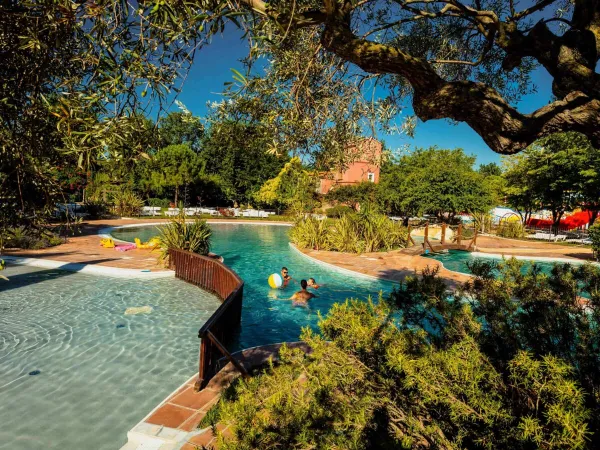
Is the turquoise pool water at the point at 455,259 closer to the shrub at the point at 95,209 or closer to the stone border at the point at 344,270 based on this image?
the stone border at the point at 344,270

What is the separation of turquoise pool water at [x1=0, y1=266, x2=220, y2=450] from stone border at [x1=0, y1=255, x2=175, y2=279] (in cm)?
71

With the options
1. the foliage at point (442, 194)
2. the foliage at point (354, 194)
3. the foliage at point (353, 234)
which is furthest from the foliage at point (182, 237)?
the foliage at point (354, 194)

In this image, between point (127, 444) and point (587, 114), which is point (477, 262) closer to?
point (587, 114)

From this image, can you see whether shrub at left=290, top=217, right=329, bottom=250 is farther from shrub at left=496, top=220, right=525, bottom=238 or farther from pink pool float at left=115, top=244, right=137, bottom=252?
shrub at left=496, top=220, right=525, bottom=238

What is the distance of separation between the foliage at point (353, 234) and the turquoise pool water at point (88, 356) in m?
9.67

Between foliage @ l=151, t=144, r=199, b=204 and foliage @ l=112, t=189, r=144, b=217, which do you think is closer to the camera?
foliage @ l=112, t=189, r=144, b=217

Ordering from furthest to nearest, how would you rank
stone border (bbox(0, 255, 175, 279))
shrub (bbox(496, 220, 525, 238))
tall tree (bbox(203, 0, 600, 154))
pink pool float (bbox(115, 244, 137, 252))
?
shrub (bbox(496, 220, 525, 238))
pink pool float (bbox(115, 244, 137, 252))
stone border (bbox(0, 255, 175, 279))
tall tree (bbox(203, 0, 600, 154))

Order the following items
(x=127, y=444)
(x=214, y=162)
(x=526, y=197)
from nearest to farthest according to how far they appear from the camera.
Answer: (x=127, y=444), (x=526, y=197), (x=214, y=162)

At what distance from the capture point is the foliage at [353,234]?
19547 millimetres

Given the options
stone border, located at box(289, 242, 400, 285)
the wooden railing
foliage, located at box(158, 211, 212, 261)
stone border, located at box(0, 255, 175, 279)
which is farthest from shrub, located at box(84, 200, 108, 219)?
the wooden railing

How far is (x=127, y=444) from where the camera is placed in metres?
4.23

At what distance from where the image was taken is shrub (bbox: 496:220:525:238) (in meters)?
30.4

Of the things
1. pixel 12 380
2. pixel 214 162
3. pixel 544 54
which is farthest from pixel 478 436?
pixel 214 162

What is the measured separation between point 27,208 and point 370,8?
22.3 ft
